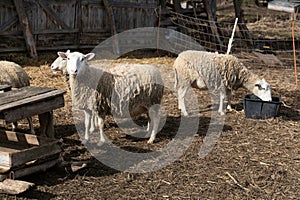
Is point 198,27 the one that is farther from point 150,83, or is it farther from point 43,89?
point 43,89

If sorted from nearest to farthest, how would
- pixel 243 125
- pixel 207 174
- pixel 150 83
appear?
1. pixel 207 174
2. pixel 150 83
3. pixel 243 125

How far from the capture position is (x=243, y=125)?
7.80 meters

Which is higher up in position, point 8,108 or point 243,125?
point 8,108

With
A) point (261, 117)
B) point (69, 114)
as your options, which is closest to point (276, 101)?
point (261, 117)

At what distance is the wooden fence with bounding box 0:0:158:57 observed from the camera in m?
12.0

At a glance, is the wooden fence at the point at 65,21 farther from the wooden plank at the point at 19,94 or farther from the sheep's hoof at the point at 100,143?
the wooden plank at the point at 19,94

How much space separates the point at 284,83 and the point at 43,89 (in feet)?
21.9

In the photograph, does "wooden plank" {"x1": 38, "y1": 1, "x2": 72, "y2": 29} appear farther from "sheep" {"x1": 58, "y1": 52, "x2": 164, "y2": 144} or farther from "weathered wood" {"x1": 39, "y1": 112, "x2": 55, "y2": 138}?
"weathered wood" {"x1": 39, "y1": 112, "x2": 55, "y2": 138}

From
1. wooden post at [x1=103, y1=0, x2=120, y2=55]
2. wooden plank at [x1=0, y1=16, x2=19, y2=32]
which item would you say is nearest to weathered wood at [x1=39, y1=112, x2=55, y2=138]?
wooden plank at [x1=0, y1=16, x2=19, y2=32]

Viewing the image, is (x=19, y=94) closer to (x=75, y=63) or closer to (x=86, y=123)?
(x=75, y=63)

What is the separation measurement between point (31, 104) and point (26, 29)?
7.06 metres

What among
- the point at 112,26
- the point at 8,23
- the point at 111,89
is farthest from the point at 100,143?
the point at 112,26

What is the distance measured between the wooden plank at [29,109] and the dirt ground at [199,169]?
71 centimetres

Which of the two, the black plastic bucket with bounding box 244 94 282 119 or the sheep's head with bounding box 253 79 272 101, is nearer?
the black plastic bucket with bounding box 244 94 282 119
